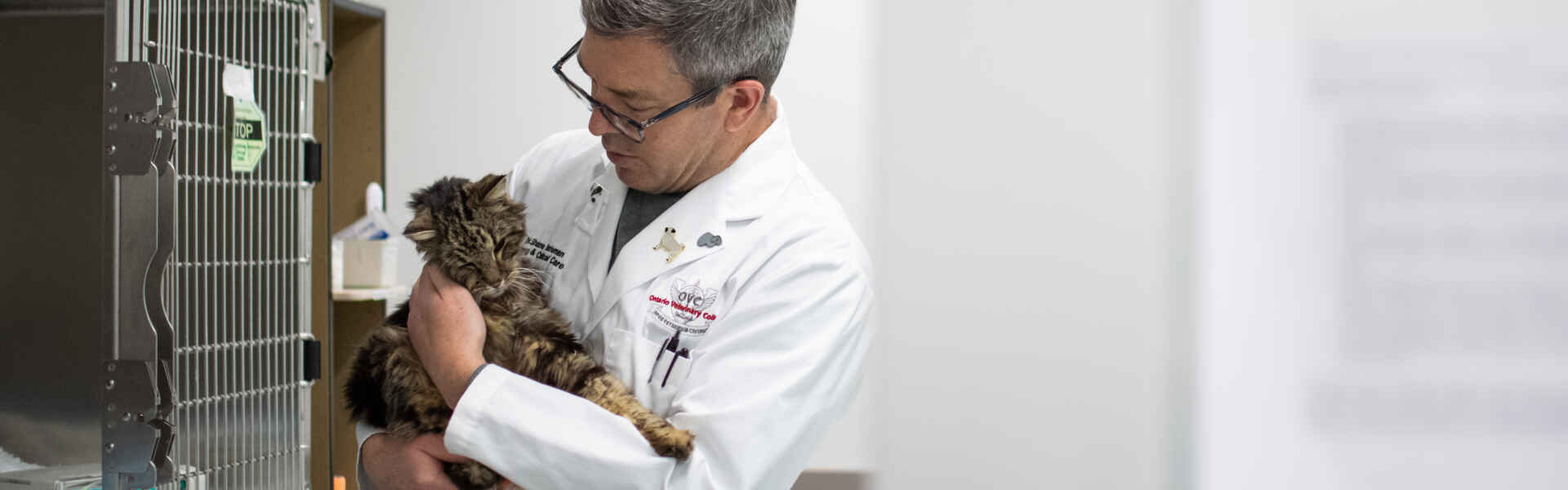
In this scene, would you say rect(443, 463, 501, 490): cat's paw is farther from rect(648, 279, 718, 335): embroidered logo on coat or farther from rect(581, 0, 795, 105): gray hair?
rect(581, 0, 795, 105): gray hair

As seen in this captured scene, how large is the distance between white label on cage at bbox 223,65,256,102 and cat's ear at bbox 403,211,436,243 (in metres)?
0.83

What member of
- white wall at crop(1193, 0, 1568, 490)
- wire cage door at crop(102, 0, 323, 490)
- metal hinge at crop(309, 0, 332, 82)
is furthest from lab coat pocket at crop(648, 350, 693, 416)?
metal hinge at crop(309, 0, 332, 82)

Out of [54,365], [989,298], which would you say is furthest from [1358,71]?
[54,365]

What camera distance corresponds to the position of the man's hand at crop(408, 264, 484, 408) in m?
1.15

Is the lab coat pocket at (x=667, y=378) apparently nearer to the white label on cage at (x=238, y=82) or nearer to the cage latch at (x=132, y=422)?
the cage latch at (x=132, y=422)

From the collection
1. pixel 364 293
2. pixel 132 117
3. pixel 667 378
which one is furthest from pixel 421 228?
pixel 364 293

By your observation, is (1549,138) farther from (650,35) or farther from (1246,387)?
(650,35)

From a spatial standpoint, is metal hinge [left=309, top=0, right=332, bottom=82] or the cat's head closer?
the cat's head

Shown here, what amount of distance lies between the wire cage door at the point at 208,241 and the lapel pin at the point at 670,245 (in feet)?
3.12

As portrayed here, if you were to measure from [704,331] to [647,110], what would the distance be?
29 cm

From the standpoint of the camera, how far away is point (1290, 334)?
40 centimetres

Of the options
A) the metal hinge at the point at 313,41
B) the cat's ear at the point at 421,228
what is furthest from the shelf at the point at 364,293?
the cat's ear at the point at 421,228

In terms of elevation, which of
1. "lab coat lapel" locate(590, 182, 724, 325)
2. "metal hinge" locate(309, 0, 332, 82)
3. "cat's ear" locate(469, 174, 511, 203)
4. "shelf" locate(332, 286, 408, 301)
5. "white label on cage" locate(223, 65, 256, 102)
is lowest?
"shelf" locate(332, 286, 408, 301)

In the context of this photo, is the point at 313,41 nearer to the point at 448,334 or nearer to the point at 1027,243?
the point at 448,334
